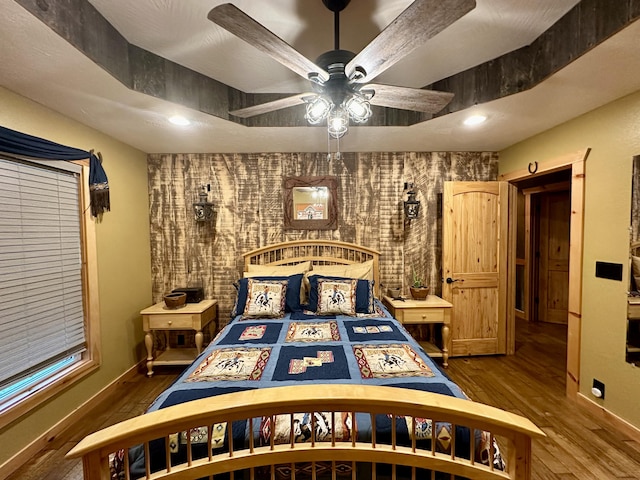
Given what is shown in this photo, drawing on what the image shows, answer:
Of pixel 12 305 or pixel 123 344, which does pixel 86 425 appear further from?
pixel 12 305

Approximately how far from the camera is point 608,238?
83.6 inches

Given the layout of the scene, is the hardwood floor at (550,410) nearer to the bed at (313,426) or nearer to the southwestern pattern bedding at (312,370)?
the bed at (313,426)

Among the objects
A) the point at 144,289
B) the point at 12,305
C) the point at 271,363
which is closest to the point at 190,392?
the point at 271,363

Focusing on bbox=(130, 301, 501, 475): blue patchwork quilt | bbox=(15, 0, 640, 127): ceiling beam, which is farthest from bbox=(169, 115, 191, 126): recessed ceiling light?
bbox=(130, 301, 501, 475): blue patchwork quilt

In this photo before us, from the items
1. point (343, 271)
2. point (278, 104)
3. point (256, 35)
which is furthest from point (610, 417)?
point (256, 35)

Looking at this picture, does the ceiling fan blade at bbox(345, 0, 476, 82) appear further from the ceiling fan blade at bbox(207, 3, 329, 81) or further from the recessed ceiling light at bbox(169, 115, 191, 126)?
the recessed ceiling light at bbox(169, 115, 191, 126)

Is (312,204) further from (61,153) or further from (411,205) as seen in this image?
(61,153)

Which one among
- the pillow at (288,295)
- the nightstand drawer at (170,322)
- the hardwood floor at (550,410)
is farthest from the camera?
the nightstand drawer at (170,322)

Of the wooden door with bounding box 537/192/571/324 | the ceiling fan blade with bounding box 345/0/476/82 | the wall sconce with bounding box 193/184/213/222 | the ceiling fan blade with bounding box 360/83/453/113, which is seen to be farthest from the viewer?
the wooden door with bounding box 537/192/571/324

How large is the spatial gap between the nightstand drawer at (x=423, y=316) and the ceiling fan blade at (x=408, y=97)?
1.96m

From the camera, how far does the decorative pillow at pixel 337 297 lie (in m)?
2.54

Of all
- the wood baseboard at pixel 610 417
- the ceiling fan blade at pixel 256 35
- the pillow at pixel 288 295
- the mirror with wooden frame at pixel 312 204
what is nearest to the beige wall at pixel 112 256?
the pillow at pixel 288 295

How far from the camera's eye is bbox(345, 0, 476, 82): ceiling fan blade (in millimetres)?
937

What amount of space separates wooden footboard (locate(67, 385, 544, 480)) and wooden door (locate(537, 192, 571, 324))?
466 centimetres
